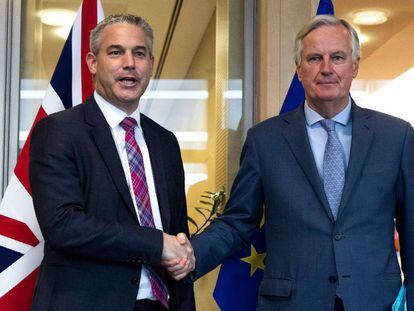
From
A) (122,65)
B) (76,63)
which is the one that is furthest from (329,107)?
(76,63)

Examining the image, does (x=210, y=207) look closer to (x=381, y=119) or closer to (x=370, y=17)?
(x=370, y=17)

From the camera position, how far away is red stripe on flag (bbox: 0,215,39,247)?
3053 millimetres

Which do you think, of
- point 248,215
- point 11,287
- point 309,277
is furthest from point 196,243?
point 11,287

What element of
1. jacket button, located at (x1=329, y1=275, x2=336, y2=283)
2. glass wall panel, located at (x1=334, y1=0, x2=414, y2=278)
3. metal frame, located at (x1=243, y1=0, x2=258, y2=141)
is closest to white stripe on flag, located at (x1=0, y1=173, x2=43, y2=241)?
jacket button, located at (x1=329, y1=275, x2=336, y2=283)

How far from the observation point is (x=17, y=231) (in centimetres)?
306

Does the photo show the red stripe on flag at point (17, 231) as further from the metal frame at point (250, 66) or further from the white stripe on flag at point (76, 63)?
the metal frame at point (250, 66)

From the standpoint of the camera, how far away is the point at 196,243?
290 centimetres

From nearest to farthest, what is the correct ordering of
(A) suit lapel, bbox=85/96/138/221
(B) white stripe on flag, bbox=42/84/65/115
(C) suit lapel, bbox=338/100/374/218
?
(A) suit lapel, bbox=85/96/138/221
(C) suit lapel, bbox=338/100/374/218
(B) white stripe on flag, bbox=42/84/65/115

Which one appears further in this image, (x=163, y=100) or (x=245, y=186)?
(x=163, y=100)

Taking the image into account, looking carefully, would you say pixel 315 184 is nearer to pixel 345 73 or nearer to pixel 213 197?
pixel 345 73

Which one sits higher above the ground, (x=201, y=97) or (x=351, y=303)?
(x=201, y=97)

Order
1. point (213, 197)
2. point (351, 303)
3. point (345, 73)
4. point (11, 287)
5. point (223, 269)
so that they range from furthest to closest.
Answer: point (213, 197)
point (223, 269)
point (11, 287)
point (345, 73)
point (351, 303)

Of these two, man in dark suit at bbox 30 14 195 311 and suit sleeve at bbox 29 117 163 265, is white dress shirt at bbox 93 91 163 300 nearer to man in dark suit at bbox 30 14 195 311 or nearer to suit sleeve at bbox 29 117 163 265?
man in dark suit at bbox 30 14 195 311

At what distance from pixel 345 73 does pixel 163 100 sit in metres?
1.78
